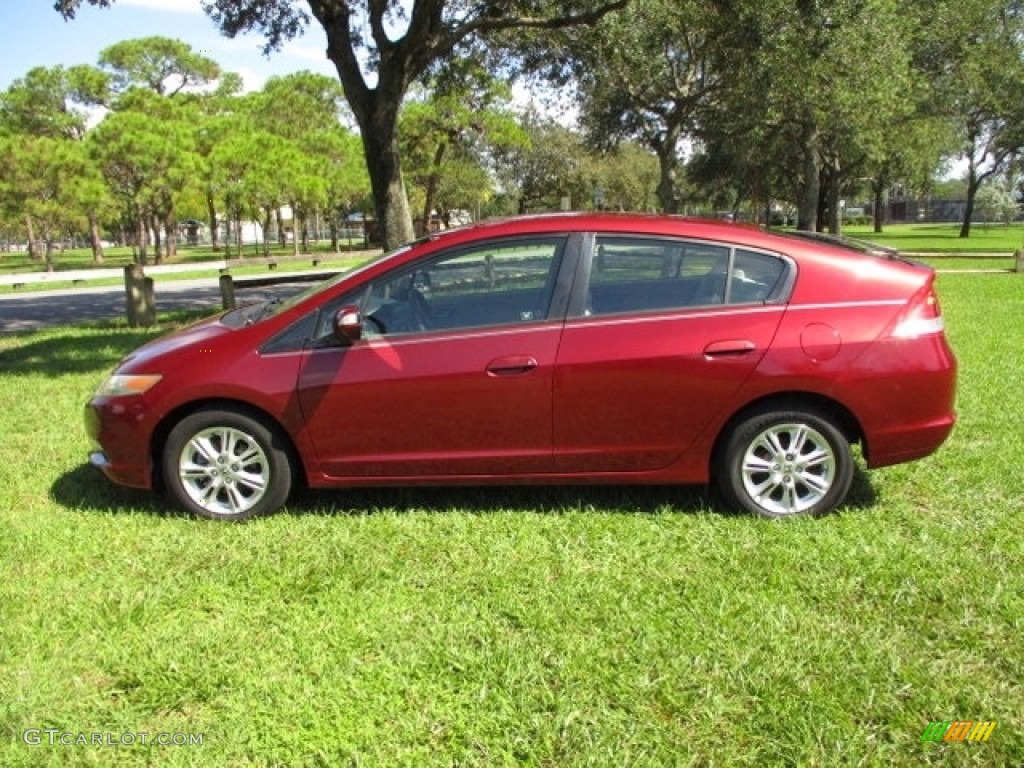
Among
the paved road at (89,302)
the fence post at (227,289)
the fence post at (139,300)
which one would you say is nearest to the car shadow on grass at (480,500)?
the fence post at (227,289)

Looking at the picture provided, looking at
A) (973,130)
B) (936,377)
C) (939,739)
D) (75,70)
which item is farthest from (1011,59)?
(75,70)

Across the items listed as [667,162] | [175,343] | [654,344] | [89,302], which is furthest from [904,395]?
[667,162]

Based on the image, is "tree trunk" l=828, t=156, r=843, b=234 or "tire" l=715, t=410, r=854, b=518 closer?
"tire" l=715, t=410, r=854, b=518

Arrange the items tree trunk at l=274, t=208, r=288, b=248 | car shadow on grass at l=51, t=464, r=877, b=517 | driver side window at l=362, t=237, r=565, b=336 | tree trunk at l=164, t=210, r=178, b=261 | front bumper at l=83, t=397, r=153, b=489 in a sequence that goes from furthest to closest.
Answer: tree trunk at l=274, t=208, r=288, b=248 < tree trunk at l=164, t=210, r=178, b=261 < car shadow on grass at l=51, t=464, r=877, b=517 < front bumper at l=83, t=397, r=153, b=489 < driver side window at l=362, t=237, r=565, b=336

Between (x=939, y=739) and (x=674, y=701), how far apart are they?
0.81m

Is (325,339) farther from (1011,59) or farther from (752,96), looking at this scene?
(1011,59)

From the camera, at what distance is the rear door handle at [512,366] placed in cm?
405

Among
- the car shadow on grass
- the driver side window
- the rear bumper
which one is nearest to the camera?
the rear bumper

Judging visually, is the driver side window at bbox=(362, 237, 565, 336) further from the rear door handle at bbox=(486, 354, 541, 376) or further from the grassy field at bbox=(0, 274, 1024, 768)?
the grassy field at bbox=(0, 274, 1024, 768)

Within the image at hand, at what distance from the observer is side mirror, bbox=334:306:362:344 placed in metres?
4.09

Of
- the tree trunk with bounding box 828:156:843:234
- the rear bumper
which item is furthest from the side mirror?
the tree trunk with bounding box 828:156:843:234

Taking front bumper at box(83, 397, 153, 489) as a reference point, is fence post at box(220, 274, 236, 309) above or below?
above

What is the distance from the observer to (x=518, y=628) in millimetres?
3246

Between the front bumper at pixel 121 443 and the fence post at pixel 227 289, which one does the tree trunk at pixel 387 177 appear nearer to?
the fence post at pixel 227 289
